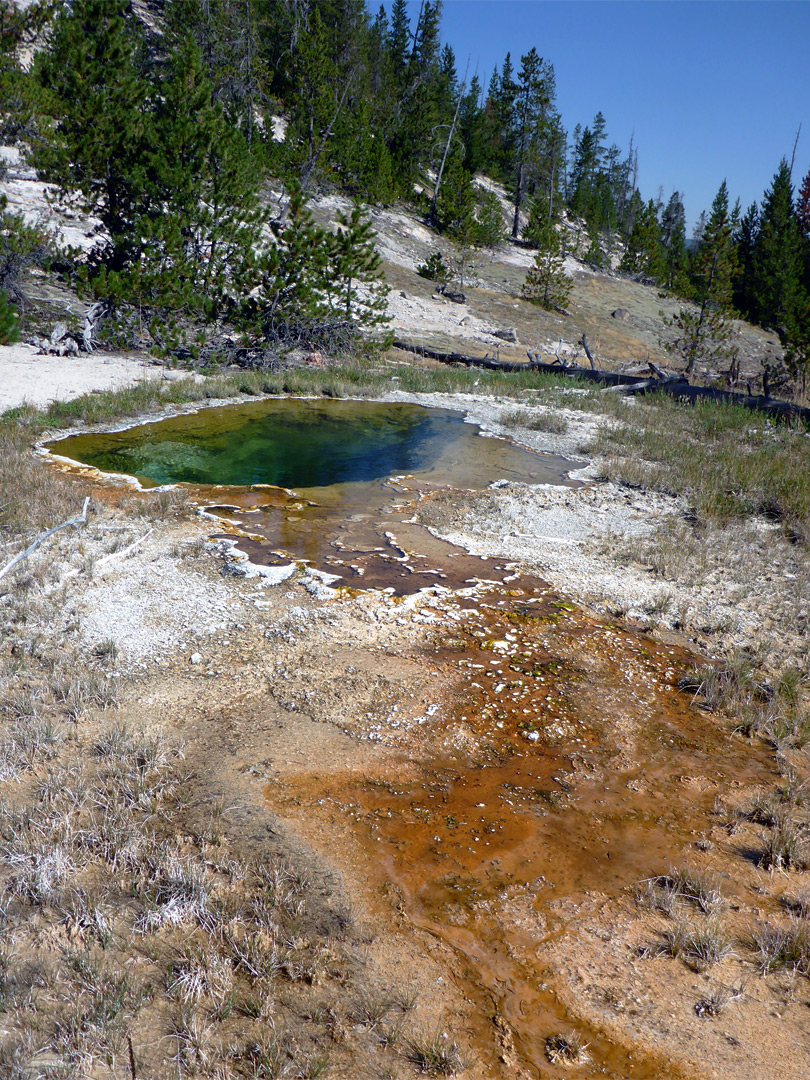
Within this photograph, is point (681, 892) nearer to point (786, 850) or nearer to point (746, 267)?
point (786, 850)

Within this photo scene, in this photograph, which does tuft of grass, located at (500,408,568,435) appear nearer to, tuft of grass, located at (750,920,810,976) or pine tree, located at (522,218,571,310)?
tuft of grass, located at (750,920,810,976)

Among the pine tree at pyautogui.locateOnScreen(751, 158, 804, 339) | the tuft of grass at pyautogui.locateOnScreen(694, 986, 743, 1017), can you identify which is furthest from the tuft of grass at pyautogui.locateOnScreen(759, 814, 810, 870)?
the pine tree at pyautogui.locateOnScreen(751, 158, 804, 339)

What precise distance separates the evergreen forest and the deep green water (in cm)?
467

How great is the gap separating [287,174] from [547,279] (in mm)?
14791

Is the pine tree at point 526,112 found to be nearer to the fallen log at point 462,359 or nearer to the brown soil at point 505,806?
the fallen log at point 462,359

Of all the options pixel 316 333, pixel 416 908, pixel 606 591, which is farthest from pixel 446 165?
pixel 416 908

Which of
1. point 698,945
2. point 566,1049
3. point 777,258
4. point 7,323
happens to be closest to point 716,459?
point 698,945

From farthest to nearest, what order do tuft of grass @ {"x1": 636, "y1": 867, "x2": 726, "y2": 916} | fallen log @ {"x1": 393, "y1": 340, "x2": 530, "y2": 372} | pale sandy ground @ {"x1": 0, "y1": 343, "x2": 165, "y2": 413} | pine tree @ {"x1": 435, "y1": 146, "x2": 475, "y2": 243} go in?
pine tree @ {"x1": 435, "y1": 146, "x2": 475, "y2": 243} → fallen log @ {"x1": 393, "y1": 340, "x2": 530, "y2": 372} → pale sandy ground @ {"x1": 0, "y1": 343, "x2": 165, "y2": 413} → tuft of grass @ {"x1": 636, "y1": 867, "x2": 726, "y2": 916}

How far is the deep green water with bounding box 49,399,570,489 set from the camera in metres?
9.47

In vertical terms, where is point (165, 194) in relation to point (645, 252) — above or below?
below

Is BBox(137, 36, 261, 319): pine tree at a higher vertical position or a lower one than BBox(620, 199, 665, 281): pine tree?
lower

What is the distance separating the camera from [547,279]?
36.1 meters

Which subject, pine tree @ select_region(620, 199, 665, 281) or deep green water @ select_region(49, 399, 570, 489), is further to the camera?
pine tree @ select_region(620, 199, 665, 281)

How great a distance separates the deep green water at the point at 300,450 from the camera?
9469mm
